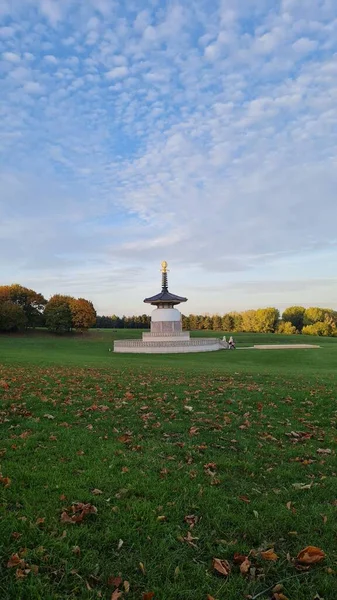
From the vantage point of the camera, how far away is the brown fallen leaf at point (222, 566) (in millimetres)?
3370

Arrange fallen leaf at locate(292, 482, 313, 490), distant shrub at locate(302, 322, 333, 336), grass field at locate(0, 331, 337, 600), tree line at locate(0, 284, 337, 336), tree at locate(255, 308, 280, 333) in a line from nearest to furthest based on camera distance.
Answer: grass field at locate(0, 331, 337, 600) → fallen leaf at locate(292, 482, 313, 490) → tree line at locate(0, 284, 337, 336) → distant shrub at locate(302, 322, 333, 336) → tree at locate(255, 308, 280, 333)

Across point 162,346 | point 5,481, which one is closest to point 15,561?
point 5,481

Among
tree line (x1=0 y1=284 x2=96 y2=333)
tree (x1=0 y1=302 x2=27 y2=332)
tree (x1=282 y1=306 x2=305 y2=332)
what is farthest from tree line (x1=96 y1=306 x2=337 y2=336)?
tree (x1=0 y1=302 x2=27 y2=332)

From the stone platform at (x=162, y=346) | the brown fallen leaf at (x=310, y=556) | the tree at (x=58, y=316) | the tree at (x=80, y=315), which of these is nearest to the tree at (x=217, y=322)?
the tree at (x=80, y=315)

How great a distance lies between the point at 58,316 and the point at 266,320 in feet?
174

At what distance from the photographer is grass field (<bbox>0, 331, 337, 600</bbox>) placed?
325 cm

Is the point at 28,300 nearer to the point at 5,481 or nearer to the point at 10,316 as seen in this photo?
the point at 10,316

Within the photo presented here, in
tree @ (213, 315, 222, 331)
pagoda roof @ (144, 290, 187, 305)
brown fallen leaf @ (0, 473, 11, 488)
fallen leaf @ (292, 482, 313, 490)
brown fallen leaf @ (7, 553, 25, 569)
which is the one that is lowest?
fallen leaf @ (292, 482, 313, 490)

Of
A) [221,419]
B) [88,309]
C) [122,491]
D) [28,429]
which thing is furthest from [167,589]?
[88,309]

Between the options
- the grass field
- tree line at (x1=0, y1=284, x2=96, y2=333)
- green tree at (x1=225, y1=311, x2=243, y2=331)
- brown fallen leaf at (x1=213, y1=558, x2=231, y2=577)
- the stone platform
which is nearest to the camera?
the grass field

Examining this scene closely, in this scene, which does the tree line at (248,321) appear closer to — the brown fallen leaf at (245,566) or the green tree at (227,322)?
the green tree at (227,322)

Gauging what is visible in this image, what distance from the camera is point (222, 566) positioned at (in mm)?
3434

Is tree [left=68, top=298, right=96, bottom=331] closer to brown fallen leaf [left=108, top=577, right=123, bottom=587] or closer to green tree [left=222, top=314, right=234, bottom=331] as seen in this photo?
green tree [left=222, top=314, right=234, bottom=331]

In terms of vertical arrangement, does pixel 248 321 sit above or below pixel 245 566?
above
